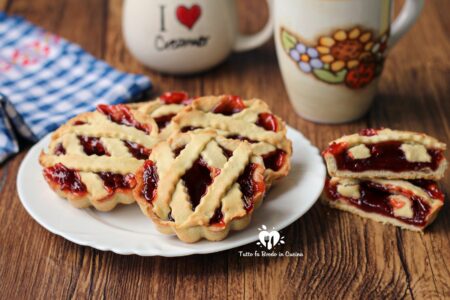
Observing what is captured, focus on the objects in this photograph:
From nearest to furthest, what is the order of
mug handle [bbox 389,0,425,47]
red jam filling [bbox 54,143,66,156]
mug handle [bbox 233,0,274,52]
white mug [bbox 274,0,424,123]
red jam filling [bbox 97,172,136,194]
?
red jam filling [bbox 97,172,136,194] → red jam filling [bbox 54,143,66,156] → white mug [bbox 274,0,424,123] → mug handle [bbox 389,0,425,47] → mug handle [bbox 233,0,274,52]

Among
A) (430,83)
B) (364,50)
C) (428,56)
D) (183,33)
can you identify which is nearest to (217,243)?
(364,50)

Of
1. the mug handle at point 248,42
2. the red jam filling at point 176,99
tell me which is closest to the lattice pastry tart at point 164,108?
the red jam filling at point 176,99

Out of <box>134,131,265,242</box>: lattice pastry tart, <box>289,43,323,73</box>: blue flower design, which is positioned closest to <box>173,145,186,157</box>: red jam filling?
<box>134,131,265,242</box>: lattice pastry tart

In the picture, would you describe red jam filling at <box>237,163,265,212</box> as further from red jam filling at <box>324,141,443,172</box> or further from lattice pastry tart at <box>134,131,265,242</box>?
red jam filling at <box>324,141,443,172</box>

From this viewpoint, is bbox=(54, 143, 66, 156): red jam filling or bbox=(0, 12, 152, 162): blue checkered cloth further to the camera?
bbox=(0, 12, 152, 162): blue checkered cloth

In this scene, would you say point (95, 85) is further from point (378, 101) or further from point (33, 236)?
point (378, 101)

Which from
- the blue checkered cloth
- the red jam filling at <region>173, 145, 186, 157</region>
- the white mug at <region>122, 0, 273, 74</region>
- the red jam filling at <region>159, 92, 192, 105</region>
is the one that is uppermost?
the red jam filling at <region>173, 145, 186, 157</region>
